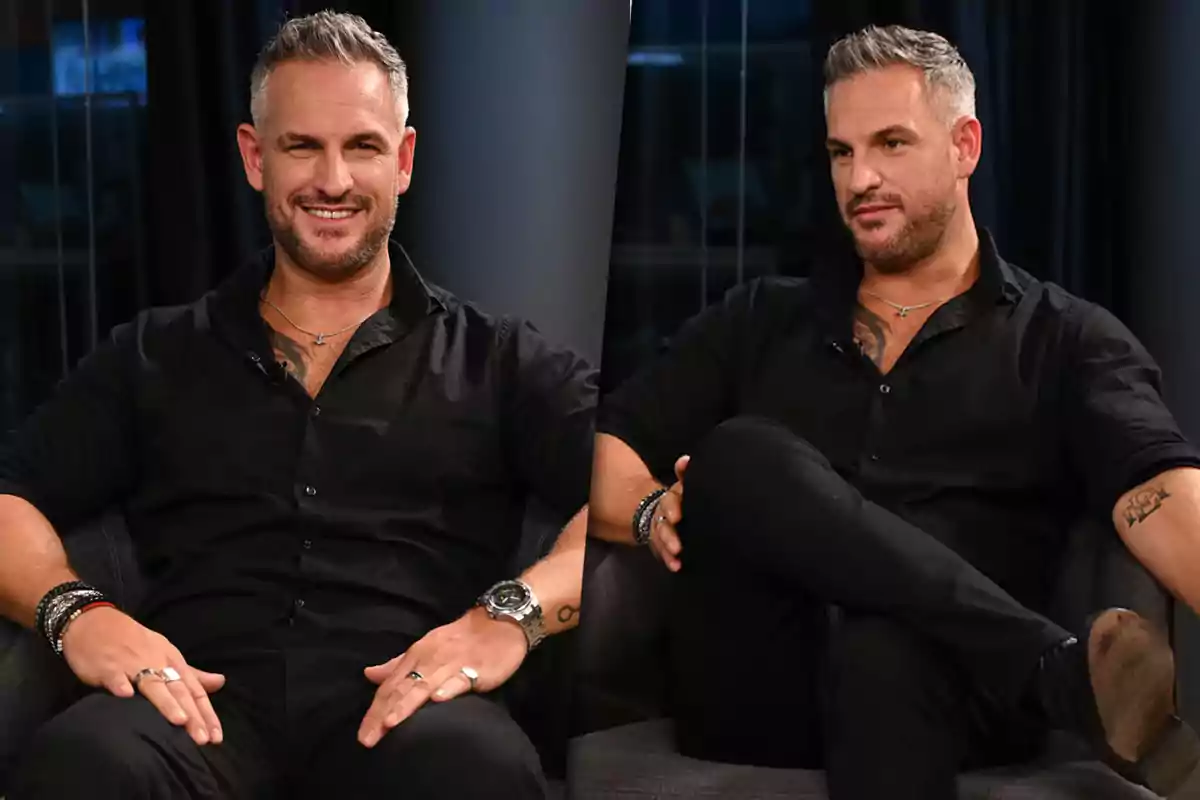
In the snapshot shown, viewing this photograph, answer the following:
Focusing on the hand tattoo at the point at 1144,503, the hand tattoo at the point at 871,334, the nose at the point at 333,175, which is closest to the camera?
the hand tattoo at the point at 1144,503

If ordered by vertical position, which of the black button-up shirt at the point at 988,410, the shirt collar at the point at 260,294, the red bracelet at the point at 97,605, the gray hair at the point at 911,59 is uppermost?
the gray hair at the point at 911,59

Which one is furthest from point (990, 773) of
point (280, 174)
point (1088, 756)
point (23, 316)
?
point (23, 316)

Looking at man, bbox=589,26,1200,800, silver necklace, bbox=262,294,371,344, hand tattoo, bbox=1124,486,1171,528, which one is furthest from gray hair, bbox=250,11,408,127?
hand tattoo, bbox=1124,486,1171,528

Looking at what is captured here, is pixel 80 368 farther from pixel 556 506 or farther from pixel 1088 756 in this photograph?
pixel 1088 756

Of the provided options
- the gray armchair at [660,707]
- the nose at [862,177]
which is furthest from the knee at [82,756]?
the nose at [862,177]

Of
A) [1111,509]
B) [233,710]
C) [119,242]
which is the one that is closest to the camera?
[1111,509]

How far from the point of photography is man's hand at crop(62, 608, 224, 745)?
1.47 metres

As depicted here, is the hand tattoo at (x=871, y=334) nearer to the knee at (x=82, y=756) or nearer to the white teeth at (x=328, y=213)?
the white teeth at (x=328, y=213)

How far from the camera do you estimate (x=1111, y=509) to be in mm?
1345

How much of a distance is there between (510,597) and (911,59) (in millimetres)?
844

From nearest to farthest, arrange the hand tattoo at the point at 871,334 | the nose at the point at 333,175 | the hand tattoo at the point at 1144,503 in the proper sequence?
the hand tattoo at the point at 1144,503, the hand tattoo at the point at 871,334, the nose at the point at 333,175

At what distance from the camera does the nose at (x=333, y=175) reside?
154 centimetres

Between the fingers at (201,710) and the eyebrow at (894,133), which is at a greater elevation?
the eyebrow at (894,133)

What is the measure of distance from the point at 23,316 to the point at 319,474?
1.57 ft
